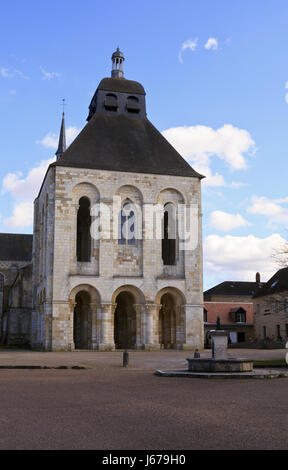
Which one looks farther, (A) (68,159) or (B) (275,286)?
(B) (275,286)

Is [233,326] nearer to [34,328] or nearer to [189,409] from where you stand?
[34,328]

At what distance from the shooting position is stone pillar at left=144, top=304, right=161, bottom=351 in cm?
3762

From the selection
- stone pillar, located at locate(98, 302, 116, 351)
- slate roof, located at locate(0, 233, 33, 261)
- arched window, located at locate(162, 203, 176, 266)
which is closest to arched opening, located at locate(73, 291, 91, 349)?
stone pillar, located at locate(98, 302, 116, 351)

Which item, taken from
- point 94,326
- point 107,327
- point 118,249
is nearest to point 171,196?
point 118,249

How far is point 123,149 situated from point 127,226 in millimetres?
6224

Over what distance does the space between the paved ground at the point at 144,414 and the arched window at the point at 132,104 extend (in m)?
32.6

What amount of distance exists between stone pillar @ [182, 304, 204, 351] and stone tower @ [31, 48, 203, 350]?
72 millimetres

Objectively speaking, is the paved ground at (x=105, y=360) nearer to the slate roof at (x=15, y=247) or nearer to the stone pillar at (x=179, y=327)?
the stone pillar at (x=179, y=327)

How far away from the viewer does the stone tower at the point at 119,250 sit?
37125mm

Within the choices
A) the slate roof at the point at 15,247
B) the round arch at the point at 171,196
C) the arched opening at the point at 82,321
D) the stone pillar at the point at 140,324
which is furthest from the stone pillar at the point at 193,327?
the slate roof at the point at 15,247

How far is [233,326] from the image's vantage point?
62.8 m
